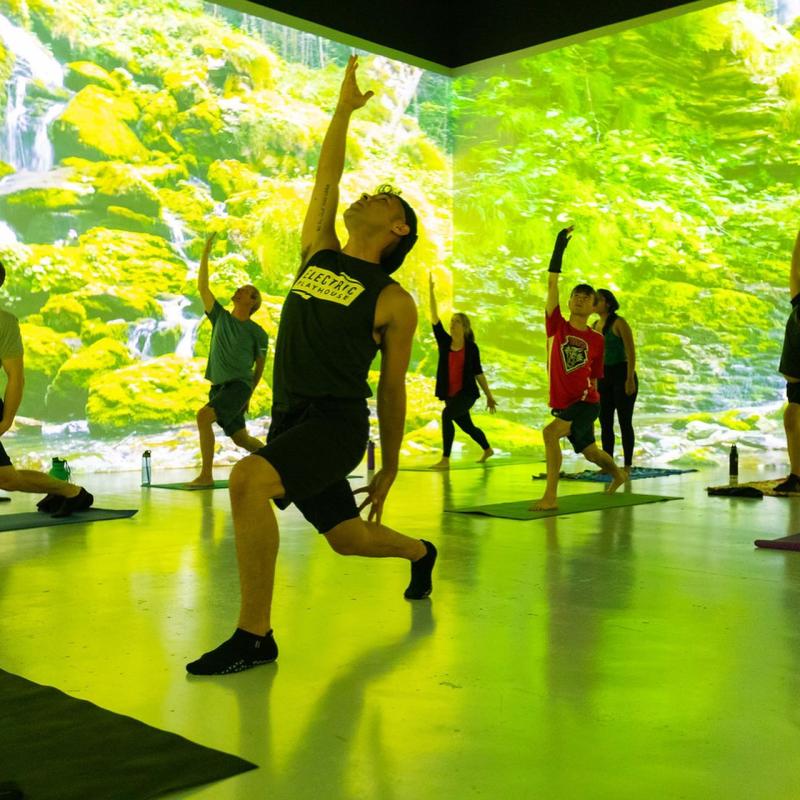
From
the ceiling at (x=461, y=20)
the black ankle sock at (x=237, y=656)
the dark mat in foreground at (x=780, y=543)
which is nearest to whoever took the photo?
the black ankle sock at (x=237, y=656)

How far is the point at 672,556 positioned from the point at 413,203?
30.3 ft

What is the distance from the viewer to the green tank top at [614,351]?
841cm

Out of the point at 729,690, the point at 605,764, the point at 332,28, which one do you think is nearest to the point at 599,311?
the point at 332,28

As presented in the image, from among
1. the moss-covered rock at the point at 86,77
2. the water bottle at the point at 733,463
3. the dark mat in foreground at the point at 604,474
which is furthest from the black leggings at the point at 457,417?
the moss-covered rock at the point at 86,77

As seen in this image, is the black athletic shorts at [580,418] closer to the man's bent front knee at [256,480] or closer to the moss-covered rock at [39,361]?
the man's bent front knee at [256,480]

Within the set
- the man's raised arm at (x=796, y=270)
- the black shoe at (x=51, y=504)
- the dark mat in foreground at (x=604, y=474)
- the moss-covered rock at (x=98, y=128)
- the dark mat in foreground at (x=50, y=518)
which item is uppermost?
the moss-covered rock at (x=98, y=128)

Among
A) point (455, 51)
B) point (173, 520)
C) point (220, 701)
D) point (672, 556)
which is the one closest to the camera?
point (220, 701)

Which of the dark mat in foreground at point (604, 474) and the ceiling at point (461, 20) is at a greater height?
the ceiling at point (461, 20)

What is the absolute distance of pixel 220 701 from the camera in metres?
2.30

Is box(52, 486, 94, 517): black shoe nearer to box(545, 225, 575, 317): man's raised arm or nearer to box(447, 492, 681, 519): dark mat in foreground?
box(447, 492, 681, 519): dark mat in foreground

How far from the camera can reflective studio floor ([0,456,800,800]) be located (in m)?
1.92

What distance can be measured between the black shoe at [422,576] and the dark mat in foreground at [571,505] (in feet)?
7.40

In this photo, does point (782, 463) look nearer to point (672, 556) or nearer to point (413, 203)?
point (413, 203)

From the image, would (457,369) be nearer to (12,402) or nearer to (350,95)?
(12,402)
